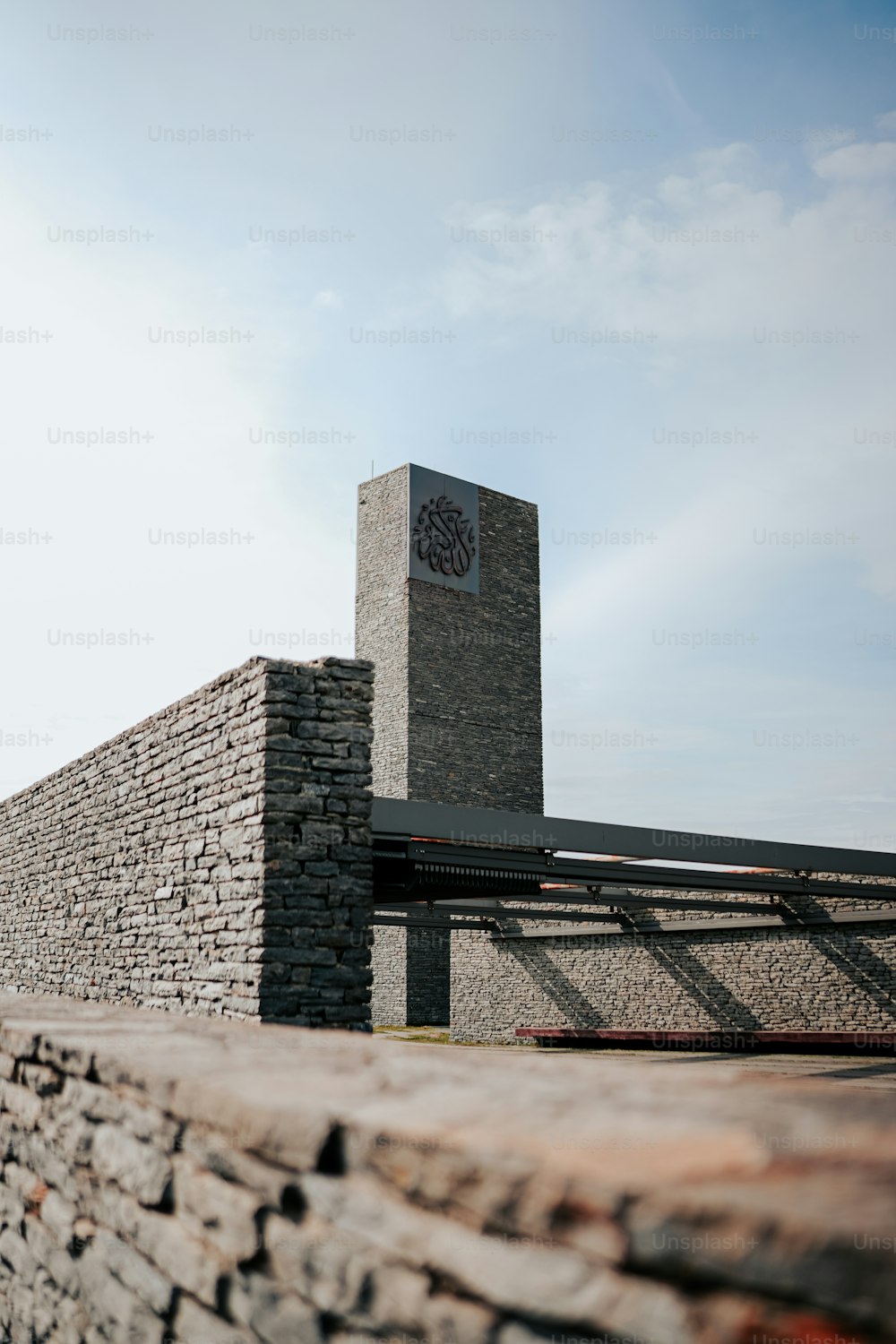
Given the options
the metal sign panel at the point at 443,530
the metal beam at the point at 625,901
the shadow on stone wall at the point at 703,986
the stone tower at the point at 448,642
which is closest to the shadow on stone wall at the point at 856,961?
the metal beam at the point at 625,901

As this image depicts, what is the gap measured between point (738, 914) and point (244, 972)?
1361 centimetres

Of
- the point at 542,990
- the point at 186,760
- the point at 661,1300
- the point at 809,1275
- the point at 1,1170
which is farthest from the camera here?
the point at 542,990

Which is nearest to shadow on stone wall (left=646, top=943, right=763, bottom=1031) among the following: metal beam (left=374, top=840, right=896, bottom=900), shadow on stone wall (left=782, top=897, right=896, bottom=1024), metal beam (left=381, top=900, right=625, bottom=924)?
metal beam (left=381, top=900, right=625, bottom=924)

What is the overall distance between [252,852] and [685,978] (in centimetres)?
1431

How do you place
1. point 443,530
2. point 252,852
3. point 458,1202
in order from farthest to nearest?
1. point 443,530
2. point 252,852
3. point 458,1202

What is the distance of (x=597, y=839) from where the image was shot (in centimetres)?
1245

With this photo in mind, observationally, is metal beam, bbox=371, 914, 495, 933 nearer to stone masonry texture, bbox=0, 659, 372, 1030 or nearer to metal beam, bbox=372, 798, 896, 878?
metal beam, bbox=372, 798, 896, 878

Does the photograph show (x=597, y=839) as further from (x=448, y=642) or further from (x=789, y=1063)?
(x=448, y=642)

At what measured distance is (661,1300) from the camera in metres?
1.53

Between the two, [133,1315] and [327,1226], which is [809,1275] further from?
[133,1315]

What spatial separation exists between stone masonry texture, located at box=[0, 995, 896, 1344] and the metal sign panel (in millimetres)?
26285

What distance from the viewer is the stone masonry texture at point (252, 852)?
7.00m

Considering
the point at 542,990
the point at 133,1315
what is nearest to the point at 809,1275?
the point at 133,1315

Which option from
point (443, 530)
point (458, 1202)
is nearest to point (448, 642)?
point (443, 530)
